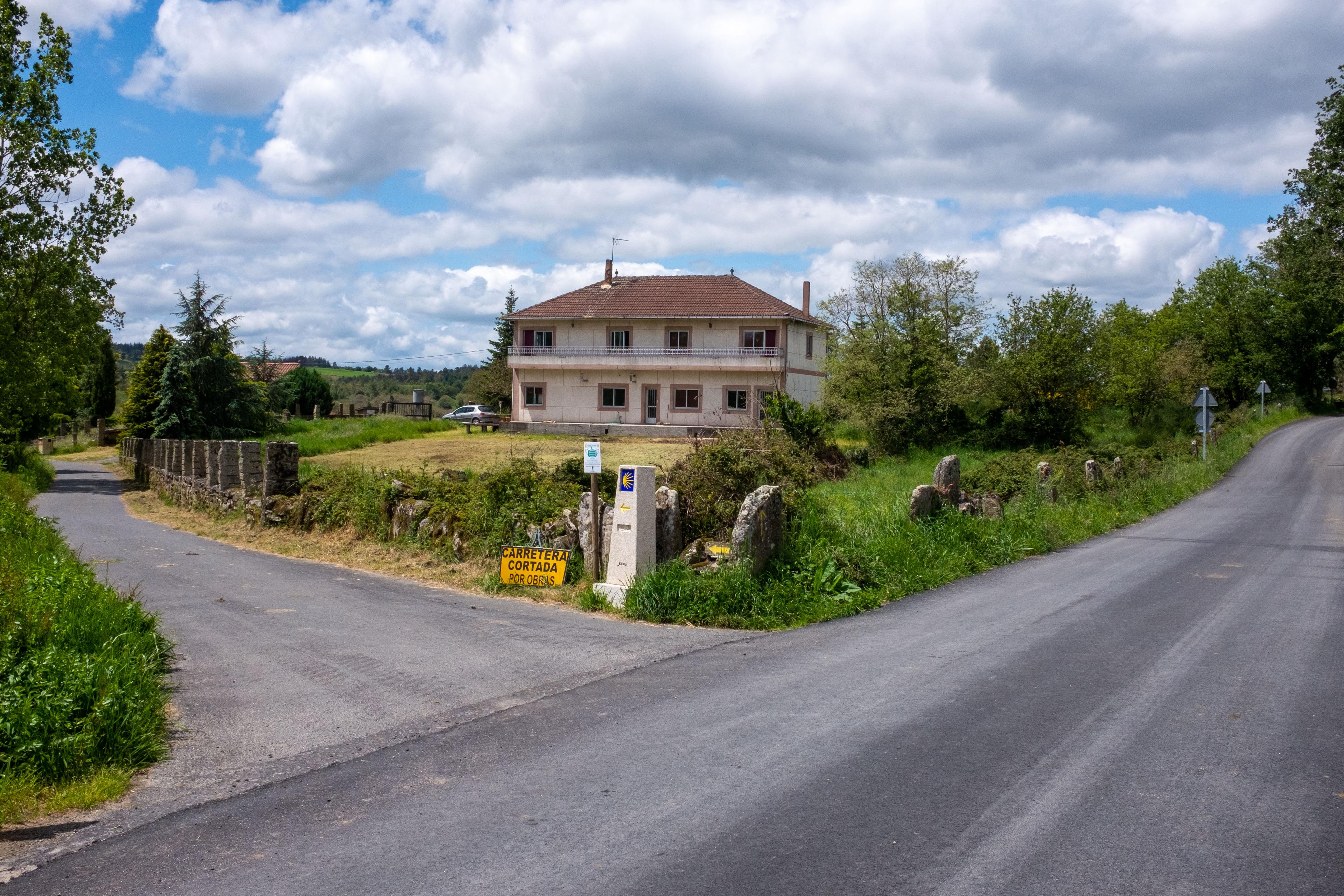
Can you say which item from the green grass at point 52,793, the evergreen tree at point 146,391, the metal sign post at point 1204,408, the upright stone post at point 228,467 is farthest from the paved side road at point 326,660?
the evergreen tree at point 146,391

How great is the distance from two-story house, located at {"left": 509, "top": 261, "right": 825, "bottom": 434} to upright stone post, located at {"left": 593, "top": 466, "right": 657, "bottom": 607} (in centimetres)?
3646

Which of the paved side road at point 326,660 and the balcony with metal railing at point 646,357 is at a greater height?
the balcony with metal railing at point 646,357

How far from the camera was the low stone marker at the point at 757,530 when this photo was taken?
10.9 m

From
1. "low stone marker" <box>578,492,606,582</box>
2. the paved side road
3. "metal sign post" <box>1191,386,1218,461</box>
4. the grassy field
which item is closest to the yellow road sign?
"low stone marker" <box>578,492,606,582</box>

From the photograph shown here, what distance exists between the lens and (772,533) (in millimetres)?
11258

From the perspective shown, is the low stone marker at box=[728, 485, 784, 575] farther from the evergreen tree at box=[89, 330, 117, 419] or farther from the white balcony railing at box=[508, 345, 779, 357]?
the evergreen tree at box=[89, 330, 117, 419]

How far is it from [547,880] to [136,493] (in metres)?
32.3

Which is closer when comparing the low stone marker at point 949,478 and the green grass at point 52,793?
the green grass at point 52,793

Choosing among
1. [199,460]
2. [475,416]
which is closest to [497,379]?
[475,416]

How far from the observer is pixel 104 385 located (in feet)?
227

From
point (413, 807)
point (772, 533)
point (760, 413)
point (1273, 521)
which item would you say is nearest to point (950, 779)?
point (413, 807)

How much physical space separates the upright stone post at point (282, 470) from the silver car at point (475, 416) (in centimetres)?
3076

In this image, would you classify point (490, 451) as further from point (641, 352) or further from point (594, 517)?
point (594, 517)

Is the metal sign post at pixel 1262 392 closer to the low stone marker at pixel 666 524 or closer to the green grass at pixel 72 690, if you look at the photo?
the low stone marker at pixel 666 524
